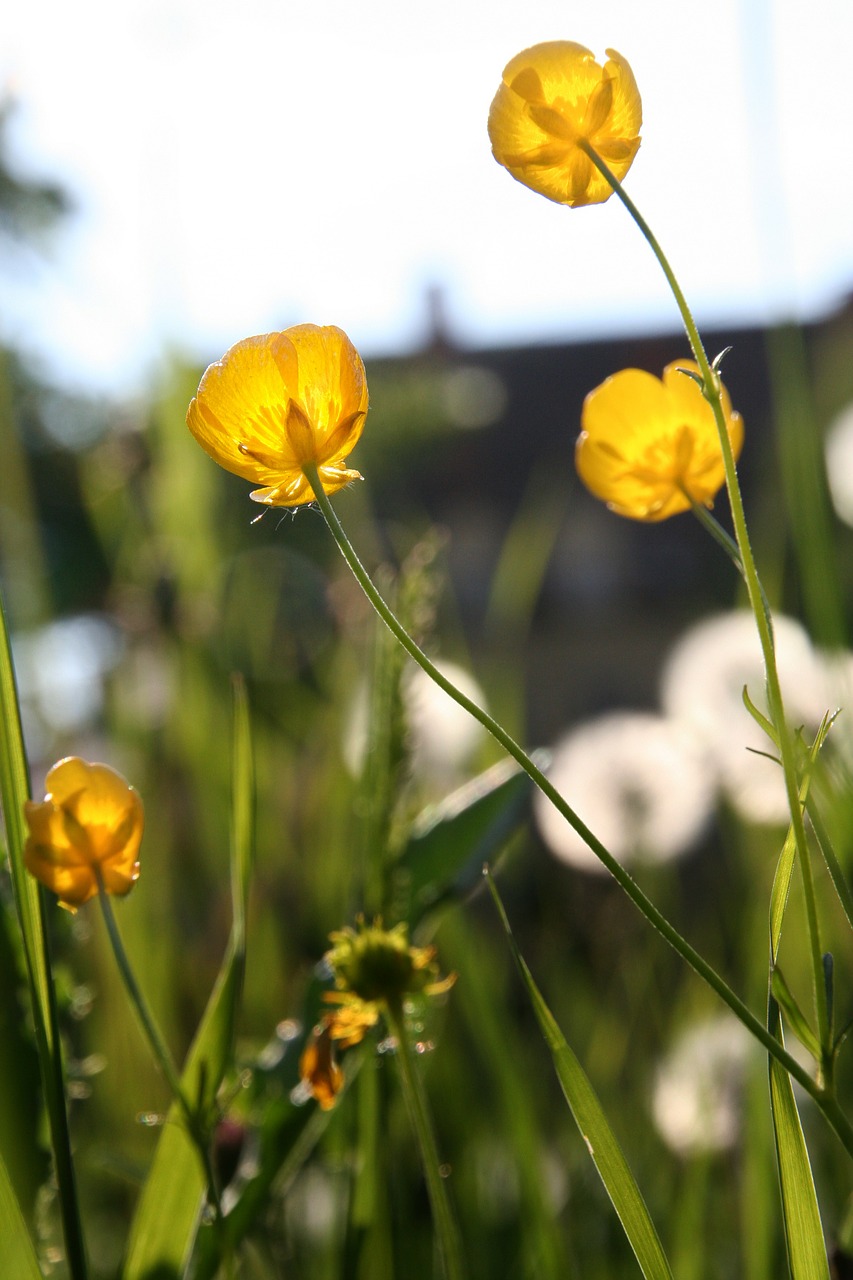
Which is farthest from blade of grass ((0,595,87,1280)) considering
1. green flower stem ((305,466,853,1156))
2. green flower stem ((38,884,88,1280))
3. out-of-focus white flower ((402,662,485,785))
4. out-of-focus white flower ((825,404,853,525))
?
out-of-focus white flower ((825,404,853,525))

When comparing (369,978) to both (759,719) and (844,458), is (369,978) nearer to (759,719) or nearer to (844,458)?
(759,719)

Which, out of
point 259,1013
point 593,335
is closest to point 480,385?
point 593,335

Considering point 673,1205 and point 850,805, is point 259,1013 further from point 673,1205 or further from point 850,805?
point 850,805

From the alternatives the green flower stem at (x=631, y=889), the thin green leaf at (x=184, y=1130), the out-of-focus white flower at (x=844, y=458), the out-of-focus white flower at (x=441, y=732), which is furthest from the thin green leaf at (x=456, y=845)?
the out-of-focus white flower at (x=844, y=458)

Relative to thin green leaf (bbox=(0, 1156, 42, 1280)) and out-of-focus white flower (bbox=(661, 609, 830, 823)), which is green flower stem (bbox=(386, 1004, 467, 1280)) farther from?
out-of-focus white flower (bbox=(661, 609, 830, 823))

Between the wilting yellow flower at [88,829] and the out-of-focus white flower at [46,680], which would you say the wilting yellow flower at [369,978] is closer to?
the wilting yellow flower at [88,829]

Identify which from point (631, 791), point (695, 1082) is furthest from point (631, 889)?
point (631, 791)

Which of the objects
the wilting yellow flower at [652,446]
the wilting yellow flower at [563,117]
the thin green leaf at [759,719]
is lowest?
the thin green leaf at [759,719]
